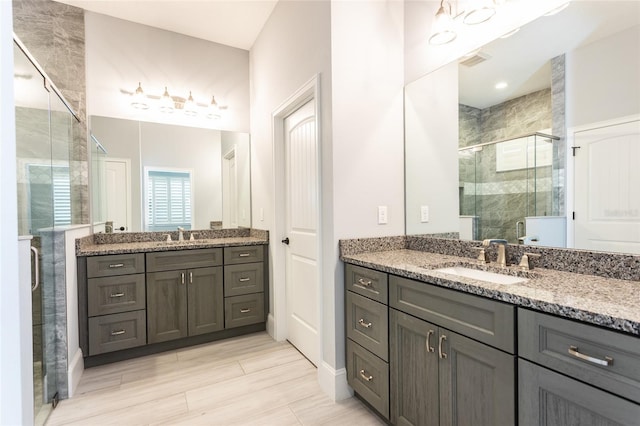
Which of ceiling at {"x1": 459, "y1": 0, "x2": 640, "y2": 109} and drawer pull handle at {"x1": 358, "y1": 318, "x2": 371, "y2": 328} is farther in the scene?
drawer pull handle at {"x1": 358, "y1": 318, "x2": 371, "y2": 328}

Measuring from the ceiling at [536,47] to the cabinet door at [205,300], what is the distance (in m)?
2.50

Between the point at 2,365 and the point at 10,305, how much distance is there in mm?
82

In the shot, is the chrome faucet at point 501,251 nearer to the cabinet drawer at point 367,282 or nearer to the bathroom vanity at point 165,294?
the cabinet drawer at point 367,282

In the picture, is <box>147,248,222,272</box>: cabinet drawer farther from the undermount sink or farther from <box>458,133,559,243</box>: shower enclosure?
<box>458,133,559,243</box>: shower enclosure

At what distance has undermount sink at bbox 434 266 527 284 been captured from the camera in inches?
57.3

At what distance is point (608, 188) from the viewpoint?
50.4 inches

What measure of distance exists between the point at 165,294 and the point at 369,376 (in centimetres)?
188

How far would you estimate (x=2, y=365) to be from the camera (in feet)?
1.41

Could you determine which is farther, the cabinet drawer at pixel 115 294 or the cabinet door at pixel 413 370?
the cabinet drawer at pixel 115 294

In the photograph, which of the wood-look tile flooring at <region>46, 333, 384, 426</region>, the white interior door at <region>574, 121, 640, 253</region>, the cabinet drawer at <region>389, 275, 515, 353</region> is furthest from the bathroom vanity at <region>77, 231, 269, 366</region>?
the white interior door at <region>574, 121, 640, 253</region>

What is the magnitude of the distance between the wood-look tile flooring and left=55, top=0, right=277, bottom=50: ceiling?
122 inches

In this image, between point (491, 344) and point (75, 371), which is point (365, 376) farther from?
point (75, 371)

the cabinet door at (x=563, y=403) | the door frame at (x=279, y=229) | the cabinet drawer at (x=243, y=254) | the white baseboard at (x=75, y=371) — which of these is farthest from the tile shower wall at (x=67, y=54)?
the cabinet door at (x=563, y=403)

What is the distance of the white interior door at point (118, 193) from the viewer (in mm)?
2867
